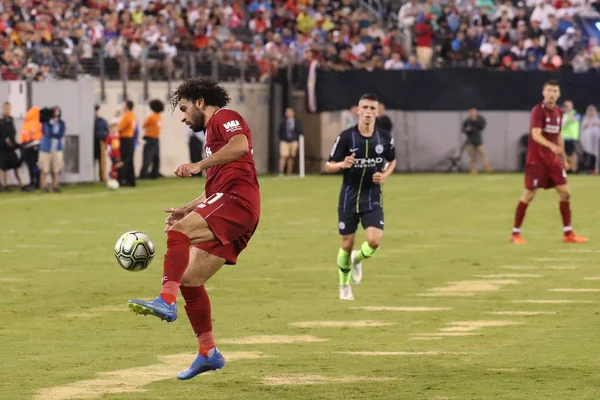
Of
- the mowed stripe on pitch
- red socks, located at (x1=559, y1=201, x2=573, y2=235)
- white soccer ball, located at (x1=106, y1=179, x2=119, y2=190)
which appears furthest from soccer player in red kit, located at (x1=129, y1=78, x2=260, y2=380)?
white soccer ball, located at (x1=106, y1=179, x2=119, y2=190)

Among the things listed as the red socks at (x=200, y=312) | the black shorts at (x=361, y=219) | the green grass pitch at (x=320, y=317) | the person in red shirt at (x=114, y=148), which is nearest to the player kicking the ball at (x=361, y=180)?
the black shorts at (x=361, y=219)

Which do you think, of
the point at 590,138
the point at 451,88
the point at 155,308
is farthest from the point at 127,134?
the point at 155,308

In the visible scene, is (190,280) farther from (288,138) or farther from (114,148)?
(288,138)

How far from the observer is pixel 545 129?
70.3ft

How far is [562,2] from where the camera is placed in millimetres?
50688

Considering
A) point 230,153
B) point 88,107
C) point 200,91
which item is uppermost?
point 200,91

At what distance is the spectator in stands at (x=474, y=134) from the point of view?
4575cm

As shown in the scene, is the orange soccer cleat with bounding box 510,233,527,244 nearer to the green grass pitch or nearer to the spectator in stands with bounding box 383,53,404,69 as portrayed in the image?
the green grass pitch

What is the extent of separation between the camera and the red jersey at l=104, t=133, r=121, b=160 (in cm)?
3697

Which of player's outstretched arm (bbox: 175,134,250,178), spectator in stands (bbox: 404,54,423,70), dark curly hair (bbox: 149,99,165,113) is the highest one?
player's outstretched arm (bbox: 175,134,250,178)

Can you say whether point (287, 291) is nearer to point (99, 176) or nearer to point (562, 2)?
point (99, 176)

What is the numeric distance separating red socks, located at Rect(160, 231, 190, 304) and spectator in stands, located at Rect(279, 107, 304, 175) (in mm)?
35161

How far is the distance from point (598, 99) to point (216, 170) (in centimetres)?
3828

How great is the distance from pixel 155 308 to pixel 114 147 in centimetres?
2822
